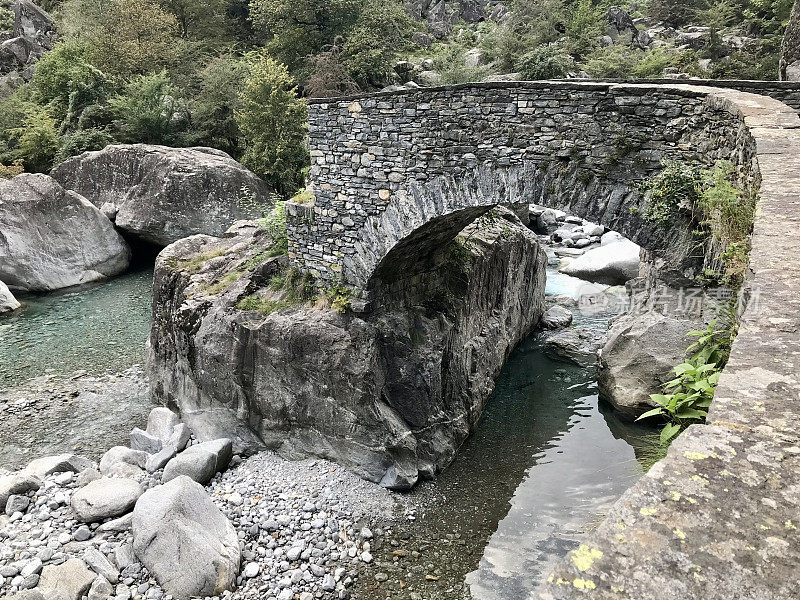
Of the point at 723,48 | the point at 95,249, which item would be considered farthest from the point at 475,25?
the point at 95,249

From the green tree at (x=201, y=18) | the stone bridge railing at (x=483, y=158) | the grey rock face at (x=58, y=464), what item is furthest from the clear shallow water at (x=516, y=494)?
the green tree at (x=201, y=18)

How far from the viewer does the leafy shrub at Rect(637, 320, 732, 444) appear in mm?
2701

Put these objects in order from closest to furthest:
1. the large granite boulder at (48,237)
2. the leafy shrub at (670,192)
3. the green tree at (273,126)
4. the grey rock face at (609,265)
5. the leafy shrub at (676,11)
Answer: the leafy shrub at (670,192) → the grey rock face at (609,265) → the large granite boulder at (48,237) → the green tree at (273,126) → the leafy shrub at (676,11)

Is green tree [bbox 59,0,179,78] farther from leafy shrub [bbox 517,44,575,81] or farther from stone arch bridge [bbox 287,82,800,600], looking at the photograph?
stone arch bridge [bbox 287,82,800,600]

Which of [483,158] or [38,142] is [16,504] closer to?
[483,158]

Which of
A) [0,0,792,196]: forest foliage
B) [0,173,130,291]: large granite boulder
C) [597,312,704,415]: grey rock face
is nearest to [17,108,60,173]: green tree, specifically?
[0,0,792,196]: forest foliage

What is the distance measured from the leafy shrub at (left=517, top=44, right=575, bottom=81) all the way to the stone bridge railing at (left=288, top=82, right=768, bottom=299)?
55.3ft

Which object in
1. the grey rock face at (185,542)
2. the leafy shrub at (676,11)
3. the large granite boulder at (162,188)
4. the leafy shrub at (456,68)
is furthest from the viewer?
the leafy shrub at (676,11)

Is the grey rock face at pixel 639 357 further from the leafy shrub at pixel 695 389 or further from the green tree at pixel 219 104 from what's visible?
the green tree at pixel 219 104

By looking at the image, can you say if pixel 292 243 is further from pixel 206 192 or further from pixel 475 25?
pixel 475 25

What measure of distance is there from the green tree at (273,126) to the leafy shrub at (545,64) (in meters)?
9.96

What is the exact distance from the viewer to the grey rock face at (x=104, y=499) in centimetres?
750

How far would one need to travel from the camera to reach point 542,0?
99.3ft

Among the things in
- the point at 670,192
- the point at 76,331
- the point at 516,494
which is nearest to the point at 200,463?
the point at 516,494
